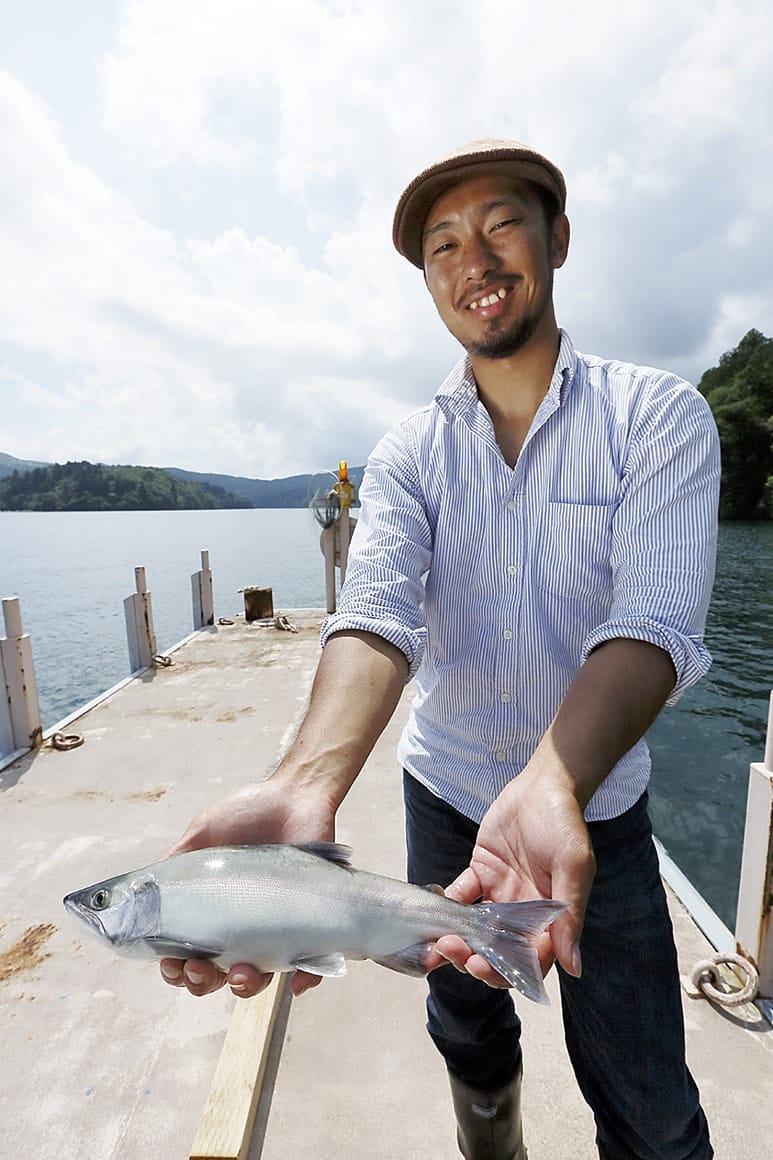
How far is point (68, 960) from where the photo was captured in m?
3.70

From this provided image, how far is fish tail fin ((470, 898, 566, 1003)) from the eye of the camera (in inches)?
53.4

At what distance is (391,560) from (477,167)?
3.94 feet

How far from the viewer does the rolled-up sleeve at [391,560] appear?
1.96m

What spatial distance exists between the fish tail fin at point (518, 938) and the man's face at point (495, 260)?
5.20 ft

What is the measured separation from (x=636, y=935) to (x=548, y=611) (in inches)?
36.3

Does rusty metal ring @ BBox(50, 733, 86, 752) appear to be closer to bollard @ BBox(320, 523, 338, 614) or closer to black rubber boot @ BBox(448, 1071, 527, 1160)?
black rubber boot @ BBox(448, 1071, 527, 1160)

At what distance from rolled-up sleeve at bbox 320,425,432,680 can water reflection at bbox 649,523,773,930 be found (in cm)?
625

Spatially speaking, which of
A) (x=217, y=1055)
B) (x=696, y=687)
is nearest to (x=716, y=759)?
(x=696, y=687)

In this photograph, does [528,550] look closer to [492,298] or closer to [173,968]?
[492,298]

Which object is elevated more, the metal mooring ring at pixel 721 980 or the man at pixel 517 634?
the man at pixel 517 634

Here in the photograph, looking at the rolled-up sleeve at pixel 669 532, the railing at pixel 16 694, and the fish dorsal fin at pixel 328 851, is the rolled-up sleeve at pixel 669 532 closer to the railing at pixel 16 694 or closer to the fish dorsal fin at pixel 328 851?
the fish dorsal fin at pixel 328 851

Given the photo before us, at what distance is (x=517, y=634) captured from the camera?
1998 millimetres

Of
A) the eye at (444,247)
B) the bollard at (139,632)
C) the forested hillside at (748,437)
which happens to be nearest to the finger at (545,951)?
the eye at (444,247)

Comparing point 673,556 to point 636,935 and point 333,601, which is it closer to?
point 636,935
